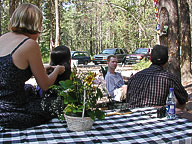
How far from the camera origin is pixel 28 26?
1.92 metres

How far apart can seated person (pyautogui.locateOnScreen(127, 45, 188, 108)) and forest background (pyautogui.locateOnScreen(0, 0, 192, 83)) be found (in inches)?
82.7

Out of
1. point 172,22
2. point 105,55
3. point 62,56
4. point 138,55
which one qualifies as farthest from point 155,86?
point 105,55

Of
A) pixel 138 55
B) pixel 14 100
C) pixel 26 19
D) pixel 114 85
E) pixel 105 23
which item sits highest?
pixel 105 23

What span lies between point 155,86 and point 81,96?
4.54 feet

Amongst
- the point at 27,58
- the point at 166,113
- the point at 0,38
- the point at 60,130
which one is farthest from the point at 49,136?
the point at 166,113

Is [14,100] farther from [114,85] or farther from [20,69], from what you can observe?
[114,85]

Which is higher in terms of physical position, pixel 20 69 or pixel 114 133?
pixel 20 69

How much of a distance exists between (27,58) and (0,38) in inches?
13.7

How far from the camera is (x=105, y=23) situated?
91.9 feet

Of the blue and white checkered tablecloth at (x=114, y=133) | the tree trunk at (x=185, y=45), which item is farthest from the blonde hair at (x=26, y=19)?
the tree trunk at (x=185, y=45)

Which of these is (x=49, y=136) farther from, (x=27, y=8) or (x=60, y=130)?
(x=27, y=8)

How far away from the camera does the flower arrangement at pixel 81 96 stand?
176 centimetres

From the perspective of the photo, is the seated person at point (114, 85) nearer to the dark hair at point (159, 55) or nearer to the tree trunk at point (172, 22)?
the tree trunk at point (172, 22)

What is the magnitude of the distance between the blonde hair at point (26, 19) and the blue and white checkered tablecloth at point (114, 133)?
0.79 metres
